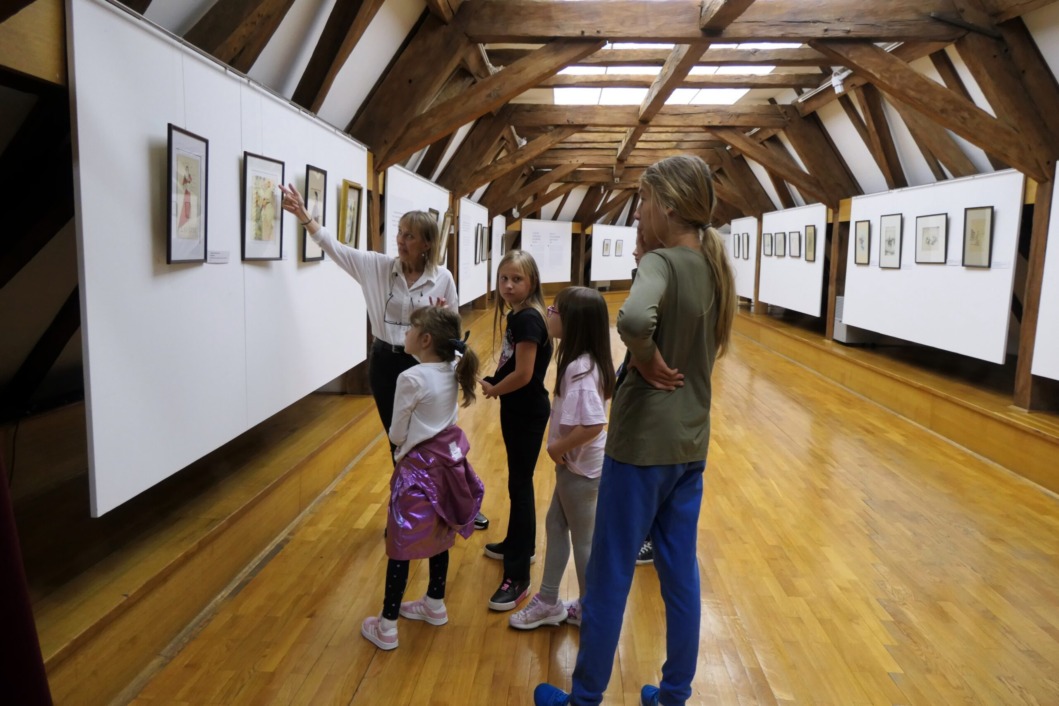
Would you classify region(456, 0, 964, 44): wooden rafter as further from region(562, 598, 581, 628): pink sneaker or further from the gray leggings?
region(562, 598, 581, 628): pink sneaker

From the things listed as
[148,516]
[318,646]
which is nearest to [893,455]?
[318,646]

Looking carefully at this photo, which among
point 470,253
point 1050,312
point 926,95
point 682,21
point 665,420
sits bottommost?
point 665,420

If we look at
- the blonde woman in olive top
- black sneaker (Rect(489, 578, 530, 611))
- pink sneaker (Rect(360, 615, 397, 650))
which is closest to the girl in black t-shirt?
black sneaker (Rect(489, 578, 530, 611))

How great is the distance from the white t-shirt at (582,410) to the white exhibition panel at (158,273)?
142cm

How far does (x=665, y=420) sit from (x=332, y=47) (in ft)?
11.2

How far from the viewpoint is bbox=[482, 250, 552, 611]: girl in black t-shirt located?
266 cm

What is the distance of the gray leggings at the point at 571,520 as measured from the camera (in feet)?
8.23

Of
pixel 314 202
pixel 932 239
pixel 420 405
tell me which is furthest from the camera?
pixel 932 239

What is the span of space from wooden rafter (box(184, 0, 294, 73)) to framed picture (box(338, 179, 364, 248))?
147cm

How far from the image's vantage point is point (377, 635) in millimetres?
2625

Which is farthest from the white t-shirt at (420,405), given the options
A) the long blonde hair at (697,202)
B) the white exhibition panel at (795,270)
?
the white exhibition panel at (795,270)

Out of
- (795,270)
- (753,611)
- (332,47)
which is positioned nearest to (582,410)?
(753,611)

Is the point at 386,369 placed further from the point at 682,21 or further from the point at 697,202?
the point at 682,21

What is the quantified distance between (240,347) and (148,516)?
82 cm
